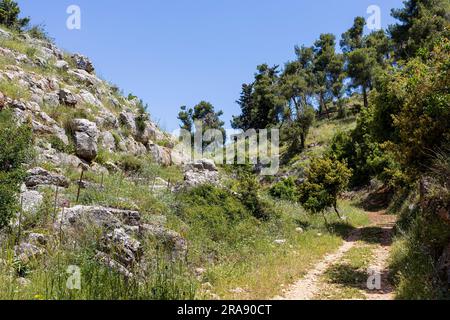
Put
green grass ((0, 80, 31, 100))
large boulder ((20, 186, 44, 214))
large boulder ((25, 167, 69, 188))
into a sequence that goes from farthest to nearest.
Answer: green grass ((0, 80, 31, 100)), large boulder ((25, 167, 69, 188)), large boulder ((20, 186, 44, 214))

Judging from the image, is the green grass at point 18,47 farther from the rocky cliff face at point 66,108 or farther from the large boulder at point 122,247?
the large boulder at point 122,247

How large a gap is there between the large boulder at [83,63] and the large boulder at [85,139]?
534 inches

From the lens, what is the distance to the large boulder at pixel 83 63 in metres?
30.3

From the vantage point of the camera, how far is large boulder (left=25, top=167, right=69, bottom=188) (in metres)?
11.8

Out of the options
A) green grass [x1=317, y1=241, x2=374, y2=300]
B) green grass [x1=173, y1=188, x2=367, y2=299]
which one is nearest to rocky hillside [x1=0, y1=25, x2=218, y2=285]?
green grass [x1=173, y1=188, x2=367, y2=299]

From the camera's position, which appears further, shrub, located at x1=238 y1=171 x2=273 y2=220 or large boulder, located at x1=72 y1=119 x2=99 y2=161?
large boulder, located at x1=72 y1=119 x2=99 y2=161

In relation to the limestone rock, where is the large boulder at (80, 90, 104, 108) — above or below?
below

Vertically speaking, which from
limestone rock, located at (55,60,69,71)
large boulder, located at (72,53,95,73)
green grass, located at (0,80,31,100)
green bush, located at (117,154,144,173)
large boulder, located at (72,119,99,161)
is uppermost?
large boulder, located at (72,53,95,73)

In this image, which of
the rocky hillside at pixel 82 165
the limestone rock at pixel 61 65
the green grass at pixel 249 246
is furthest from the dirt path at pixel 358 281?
the limestone rock at pixel 61 65

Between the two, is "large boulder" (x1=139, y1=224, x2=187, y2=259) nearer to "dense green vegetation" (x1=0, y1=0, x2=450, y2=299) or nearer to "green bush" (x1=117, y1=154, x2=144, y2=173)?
"dense green vegetation" (x1=0, y1=0, x2=450, y2=299)

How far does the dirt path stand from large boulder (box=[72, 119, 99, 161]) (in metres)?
12.2

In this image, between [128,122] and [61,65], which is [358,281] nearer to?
[128,122]

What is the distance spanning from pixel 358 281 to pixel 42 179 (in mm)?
10453

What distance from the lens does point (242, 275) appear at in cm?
940
